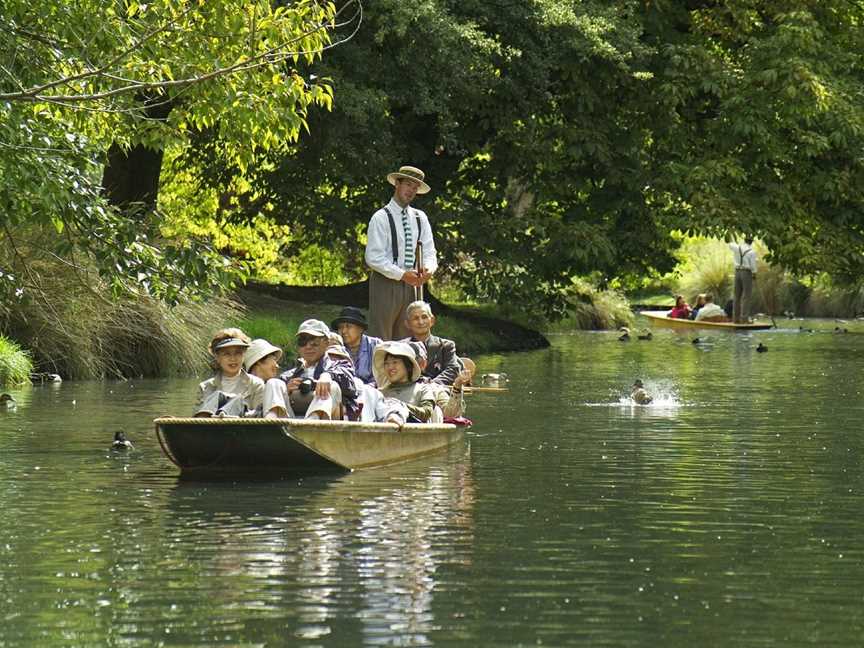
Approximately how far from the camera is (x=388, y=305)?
1686 cm

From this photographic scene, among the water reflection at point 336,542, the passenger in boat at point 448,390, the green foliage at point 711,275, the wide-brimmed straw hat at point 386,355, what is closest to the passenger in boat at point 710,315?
the green foliage at point 711,275

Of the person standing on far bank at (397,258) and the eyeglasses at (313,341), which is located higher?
the person standing on far bank at (397,258)

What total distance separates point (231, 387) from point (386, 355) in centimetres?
179

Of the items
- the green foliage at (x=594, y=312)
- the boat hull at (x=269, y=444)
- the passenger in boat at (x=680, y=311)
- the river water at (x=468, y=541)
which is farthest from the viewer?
the passenger in boat at (x=680, y=311)

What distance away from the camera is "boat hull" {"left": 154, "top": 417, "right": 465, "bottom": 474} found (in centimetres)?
1209

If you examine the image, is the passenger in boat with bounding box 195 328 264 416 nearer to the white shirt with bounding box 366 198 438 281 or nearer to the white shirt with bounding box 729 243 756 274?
the white shirt with bounding box 366 198 438 281

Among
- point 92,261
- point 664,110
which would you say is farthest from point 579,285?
point 92,261

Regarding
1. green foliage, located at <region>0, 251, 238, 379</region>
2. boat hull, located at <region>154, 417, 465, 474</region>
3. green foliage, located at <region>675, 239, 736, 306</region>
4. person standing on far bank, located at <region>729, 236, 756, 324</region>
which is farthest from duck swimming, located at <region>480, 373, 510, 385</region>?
green foliage, located at <region>675, 239, 736, 306</region>

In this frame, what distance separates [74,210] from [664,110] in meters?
16.4

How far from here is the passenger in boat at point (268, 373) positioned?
41.1ft

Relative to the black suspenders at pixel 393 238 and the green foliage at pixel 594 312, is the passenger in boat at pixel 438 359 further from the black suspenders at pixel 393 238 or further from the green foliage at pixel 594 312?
the green foliage at pixel 594 312

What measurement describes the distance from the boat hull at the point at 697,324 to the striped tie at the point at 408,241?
2393cm

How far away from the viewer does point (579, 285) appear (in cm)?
4309

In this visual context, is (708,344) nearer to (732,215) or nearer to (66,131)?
(732,215)
